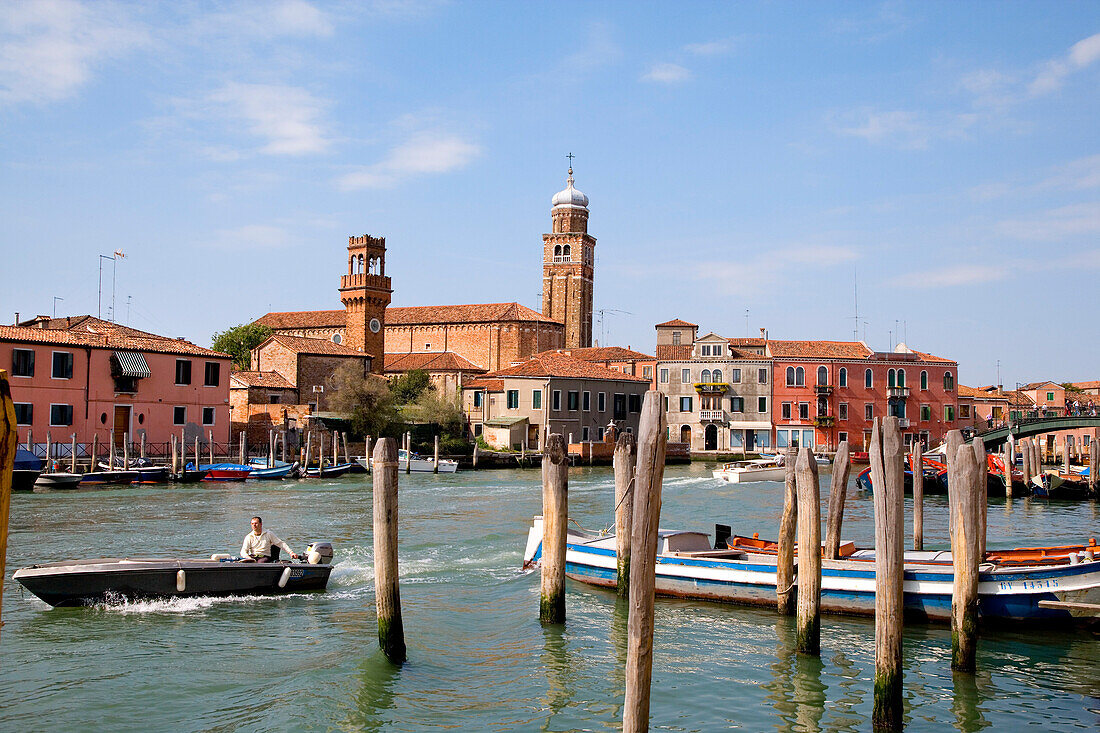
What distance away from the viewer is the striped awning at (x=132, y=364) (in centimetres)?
3347

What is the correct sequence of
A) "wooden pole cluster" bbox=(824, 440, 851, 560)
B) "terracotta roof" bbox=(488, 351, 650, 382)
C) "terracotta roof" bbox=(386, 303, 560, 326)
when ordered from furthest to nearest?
"terracotta roof" bbox=(386, 303, 560, 326) → "terracotta roof" bbox=(488, 351, 650, 382) → "wooden pole cluster" bbox=(824, 440, 851, 560)

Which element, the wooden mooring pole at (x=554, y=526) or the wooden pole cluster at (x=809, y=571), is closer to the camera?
the wooden pole cluster at (x=809, y=571)

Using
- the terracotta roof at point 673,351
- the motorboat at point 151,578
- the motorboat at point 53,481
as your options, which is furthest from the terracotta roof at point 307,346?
the motorboat at point 151,578

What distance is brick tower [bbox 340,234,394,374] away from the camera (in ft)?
191

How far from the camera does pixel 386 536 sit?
8617mm

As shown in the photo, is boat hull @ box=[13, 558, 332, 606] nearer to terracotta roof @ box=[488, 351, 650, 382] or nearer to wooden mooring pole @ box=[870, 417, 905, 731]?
wooden mooring pole @ box=[870, 417, 905, 731]

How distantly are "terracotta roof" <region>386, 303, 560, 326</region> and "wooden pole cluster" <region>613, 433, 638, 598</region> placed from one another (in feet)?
163

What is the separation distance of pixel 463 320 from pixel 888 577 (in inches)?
2207

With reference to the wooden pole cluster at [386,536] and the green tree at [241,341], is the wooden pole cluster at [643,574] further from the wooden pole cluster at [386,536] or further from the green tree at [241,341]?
the green tree at [241,341]


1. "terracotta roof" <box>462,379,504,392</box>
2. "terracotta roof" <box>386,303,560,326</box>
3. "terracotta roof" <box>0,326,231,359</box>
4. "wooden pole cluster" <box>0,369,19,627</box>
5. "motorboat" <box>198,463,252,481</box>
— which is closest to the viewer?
"wooden pole cluster" <box>0,369,19,627</box>

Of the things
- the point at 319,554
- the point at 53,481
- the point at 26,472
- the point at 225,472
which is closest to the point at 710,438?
the point at 225,472

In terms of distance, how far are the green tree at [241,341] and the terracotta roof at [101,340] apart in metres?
24.8

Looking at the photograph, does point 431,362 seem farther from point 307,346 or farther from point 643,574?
point 643,574

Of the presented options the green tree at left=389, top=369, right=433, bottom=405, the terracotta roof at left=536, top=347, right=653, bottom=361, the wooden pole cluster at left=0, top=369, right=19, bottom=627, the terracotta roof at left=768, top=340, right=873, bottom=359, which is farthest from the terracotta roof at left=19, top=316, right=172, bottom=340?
the wooden pole cluster at left=0, top=369, right=19, bottom=627
